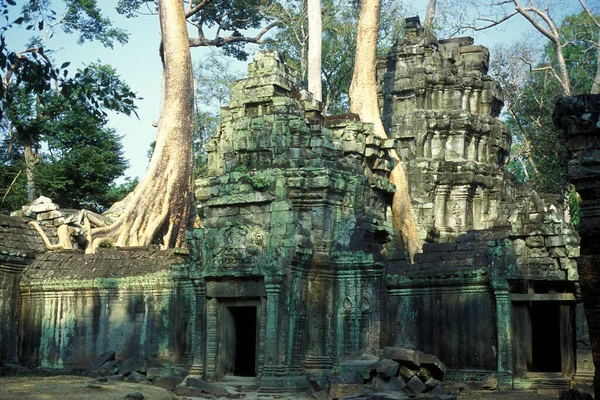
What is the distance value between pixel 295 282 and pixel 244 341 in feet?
9.25

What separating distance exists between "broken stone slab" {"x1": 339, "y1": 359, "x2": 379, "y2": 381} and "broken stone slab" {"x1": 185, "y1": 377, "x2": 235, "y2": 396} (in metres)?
1.96

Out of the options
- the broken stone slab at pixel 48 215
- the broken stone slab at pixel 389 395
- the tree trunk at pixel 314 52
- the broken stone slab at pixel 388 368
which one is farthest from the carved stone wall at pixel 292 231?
the tree trunk at pixel 314 52

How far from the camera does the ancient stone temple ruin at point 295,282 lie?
1384 cm

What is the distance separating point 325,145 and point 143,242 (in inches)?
282

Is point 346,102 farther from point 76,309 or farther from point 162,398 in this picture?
point 162,398

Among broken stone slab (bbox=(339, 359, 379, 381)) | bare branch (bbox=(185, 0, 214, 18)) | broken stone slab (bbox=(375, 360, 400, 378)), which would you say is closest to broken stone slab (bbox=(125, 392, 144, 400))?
broken stone slab (bbox=(339, 359, 379, 381))

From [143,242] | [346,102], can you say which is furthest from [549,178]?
[143,242]

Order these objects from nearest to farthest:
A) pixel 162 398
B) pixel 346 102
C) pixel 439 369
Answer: pixel 162 398 < pixel 439 369 < pixel 346 102

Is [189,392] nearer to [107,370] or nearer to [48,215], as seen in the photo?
[107,370]

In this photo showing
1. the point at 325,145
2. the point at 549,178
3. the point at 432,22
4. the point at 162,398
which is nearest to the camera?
the point at 162,398

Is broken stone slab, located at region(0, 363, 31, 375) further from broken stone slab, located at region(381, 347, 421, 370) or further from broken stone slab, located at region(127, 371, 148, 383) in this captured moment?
broken stone slab, located at region(381, 347, 421, 370)

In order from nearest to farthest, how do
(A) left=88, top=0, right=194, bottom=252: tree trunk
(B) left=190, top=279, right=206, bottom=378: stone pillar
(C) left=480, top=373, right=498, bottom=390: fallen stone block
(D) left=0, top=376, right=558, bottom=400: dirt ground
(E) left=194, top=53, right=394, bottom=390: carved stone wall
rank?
(D) left=0, top=376, right=558, bottom=400: dirt ground
(C) left=480, top=373, right=498, bottom=390: fallen stone block
(E) left=194, top=53, right=394, bottom=390: carved stone wall
(B) left=190, top=279, right=206, bottom=378: stone pillar
(A) left=88, top=0, right=194, bottom=252: tree trunk

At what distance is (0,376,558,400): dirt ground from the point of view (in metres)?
11.7

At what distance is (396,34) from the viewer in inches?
1431
